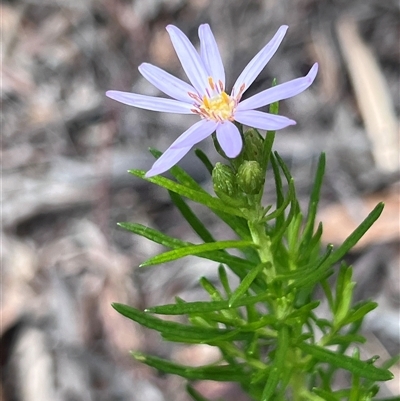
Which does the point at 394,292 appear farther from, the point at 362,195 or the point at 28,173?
the point at 28,173

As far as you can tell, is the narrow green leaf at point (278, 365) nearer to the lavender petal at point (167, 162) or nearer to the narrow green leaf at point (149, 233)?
the narrow green leaf at point (149, 233)

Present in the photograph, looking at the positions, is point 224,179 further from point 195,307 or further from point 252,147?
point 195,307

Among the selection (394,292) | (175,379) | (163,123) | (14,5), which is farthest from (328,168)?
(14,5)

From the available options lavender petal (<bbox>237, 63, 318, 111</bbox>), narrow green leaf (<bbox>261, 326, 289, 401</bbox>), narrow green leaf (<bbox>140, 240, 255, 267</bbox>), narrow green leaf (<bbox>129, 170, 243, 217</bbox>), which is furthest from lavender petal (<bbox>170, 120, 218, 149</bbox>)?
narrow green leaf (<bbox>261, 326, 289, 401</bbox>)

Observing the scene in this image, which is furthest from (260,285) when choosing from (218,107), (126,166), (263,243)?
(126,166)

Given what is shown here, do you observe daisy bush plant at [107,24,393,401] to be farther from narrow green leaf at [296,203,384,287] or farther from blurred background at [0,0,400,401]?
blurred background at [0,0,400,401]
